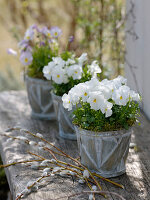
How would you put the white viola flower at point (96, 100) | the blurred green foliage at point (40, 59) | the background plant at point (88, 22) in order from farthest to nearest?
1. the background plant at point (88, 22)
2. the blurred green foliage at point (40, 59)
3. the white viola flower at point (96, 100)

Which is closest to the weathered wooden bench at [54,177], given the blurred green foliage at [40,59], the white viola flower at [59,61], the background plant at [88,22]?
the blurred green foliage at [40,59]

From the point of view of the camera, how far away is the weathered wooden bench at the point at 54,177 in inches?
56.1

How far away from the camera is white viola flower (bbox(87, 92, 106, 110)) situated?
1.38m

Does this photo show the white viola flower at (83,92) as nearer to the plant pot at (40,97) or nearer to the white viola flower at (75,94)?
the white viola flower at (75,94)

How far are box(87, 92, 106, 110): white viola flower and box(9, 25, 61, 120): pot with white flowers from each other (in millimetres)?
860

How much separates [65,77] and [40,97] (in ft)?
1.39

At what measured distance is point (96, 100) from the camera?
138cm

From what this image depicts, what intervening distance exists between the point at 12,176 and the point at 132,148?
0.68 m

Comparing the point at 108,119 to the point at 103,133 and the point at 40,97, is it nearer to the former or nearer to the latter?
the point at 103,133

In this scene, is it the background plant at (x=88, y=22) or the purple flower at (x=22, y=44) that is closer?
the purple flower at (x=22, y=44)

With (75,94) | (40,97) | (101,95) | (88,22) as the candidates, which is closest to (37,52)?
(40,97)

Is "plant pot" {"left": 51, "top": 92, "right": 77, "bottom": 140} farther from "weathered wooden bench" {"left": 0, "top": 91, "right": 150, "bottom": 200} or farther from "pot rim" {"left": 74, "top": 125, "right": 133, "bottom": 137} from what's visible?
"pot rim" {"left": 74, "top": 125, "right": 133, "bottom": 137}

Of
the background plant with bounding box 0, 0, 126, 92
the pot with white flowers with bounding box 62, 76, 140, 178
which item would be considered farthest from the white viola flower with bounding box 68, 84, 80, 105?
the background plant with bounding box 0, 0, 126, 92

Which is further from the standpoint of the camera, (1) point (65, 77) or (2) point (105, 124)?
(1) point (65, 77)
